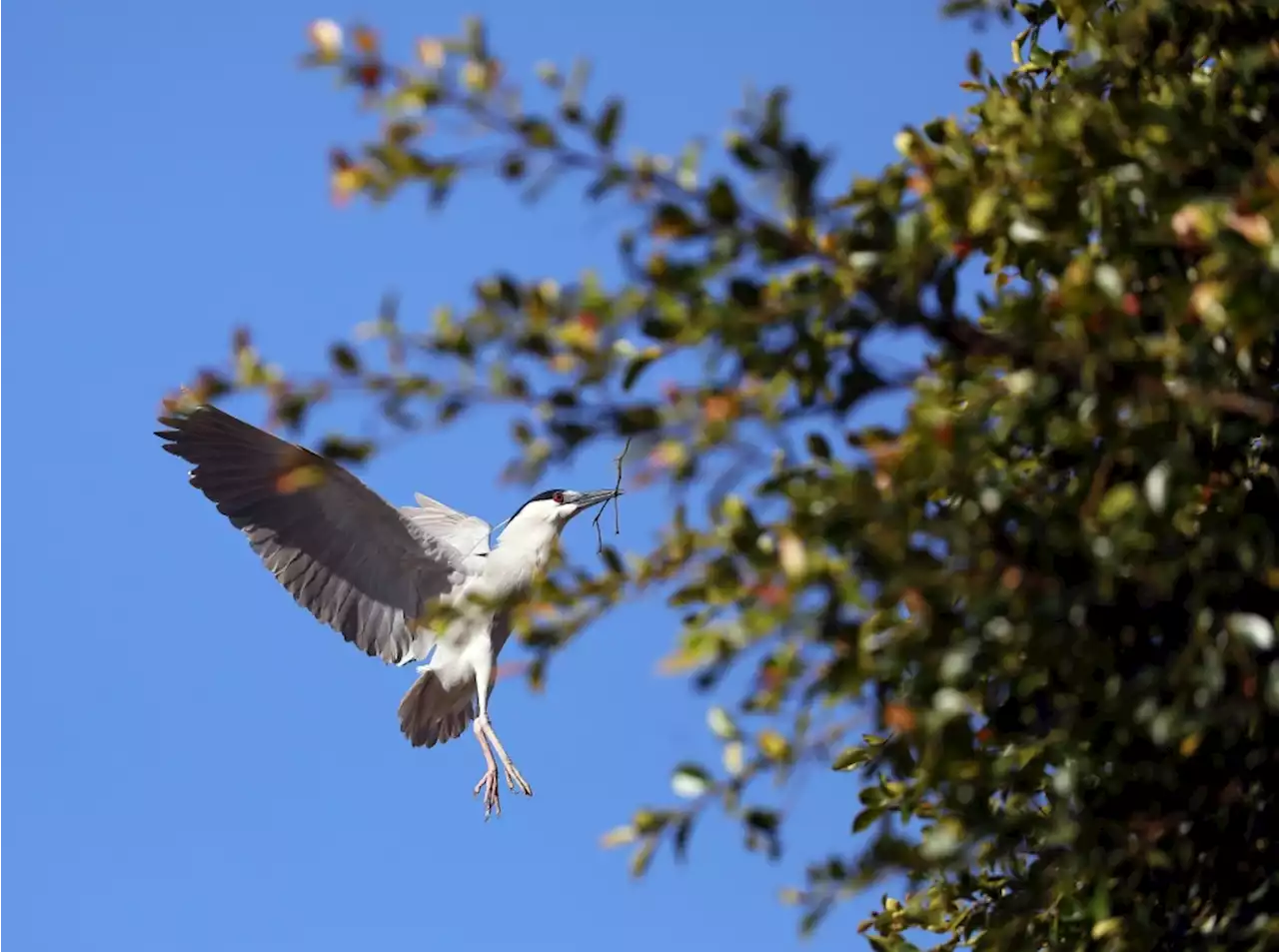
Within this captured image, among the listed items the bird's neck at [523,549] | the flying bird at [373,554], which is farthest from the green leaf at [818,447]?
the bird's neck at [523,549]

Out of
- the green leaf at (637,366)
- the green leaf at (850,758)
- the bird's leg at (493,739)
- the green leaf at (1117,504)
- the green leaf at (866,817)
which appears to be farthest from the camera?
the bird's leg at (493,739)

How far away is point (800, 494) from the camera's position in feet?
8.48

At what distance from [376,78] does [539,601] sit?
3.00 feet

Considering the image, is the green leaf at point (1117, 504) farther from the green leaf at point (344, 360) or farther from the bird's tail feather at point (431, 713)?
the bird's tail feather at point (431, 713)

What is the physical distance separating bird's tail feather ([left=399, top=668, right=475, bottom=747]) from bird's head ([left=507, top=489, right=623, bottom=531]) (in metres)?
0.78

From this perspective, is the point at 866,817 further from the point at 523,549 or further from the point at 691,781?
the point at 523,549

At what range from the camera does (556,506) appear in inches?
289

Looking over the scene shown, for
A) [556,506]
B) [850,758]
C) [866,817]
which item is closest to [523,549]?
[556,506]

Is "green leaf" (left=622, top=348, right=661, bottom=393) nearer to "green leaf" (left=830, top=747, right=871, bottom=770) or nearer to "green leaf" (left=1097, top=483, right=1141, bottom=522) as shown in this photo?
"green leaf" (left=1097, top=483, right=1141, bottom=522)

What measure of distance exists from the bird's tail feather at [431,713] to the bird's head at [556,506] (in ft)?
2.55

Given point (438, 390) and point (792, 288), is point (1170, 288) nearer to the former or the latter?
point (792, 288)

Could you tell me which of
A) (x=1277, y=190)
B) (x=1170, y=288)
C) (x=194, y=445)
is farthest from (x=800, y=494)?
(x=194, y=445)

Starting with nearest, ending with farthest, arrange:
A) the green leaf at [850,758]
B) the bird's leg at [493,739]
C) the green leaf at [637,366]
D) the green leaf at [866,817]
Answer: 1. the green leaf at [637,366]
2. the green leaf at [866,817]
3. the green leaf at [850,758]
4. the bird's leg at [493,739]

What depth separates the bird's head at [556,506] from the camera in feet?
23.9
